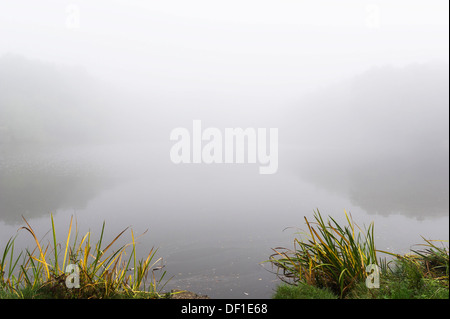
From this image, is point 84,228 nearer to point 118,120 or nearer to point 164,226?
point 164,226

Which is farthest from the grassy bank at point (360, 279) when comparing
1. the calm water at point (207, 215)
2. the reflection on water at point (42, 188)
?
Result: the reflection on water at point (42, 188)

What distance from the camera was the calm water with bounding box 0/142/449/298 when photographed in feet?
29.6

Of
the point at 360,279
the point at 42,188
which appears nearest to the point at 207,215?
the point at 360,279

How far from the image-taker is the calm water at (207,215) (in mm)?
9016

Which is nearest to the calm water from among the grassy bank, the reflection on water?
the reflection on water

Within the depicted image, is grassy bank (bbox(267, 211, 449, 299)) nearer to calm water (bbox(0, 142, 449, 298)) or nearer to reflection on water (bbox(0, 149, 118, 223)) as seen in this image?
calm water (bbox(0, 142, 449, 298))

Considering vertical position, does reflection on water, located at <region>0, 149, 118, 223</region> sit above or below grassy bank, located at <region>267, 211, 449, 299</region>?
above

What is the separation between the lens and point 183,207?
1845 centimetres

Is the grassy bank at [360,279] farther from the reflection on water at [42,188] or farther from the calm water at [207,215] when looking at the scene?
the reflection on water at [42,188]

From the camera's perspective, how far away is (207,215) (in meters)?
16.5

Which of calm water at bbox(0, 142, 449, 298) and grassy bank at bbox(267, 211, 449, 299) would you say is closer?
grassy bank at bbox(267, 211, 449, 299)

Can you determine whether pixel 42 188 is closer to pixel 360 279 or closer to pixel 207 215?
pixel 207 215
